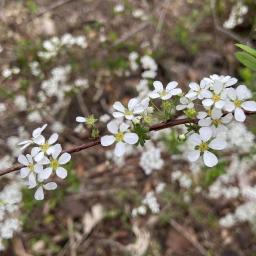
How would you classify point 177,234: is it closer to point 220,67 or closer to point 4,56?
point 220,67

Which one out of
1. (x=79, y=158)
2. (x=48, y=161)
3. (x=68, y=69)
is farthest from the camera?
(x=79, y=158)

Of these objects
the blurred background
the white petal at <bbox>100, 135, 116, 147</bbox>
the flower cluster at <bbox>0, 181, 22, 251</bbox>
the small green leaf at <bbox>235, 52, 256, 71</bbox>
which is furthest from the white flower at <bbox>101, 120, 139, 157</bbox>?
the blurred background

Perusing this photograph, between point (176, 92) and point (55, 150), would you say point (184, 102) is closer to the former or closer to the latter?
point (176, 92)

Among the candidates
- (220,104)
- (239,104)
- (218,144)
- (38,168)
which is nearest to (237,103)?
(239,104)

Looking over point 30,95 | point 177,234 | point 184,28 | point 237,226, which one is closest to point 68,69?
point 30,95

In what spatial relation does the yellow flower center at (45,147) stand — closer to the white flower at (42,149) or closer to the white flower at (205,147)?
the white flower at (42,149)

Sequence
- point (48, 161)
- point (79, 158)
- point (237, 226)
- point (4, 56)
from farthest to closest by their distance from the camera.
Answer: point (4, 56) < point (79, 158) < point (237, 226) < point (48, 161)

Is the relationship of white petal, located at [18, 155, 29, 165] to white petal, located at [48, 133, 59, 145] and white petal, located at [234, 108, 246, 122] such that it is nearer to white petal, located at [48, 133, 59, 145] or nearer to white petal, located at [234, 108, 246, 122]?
white petal, located at [48, 133, 59, 145]
